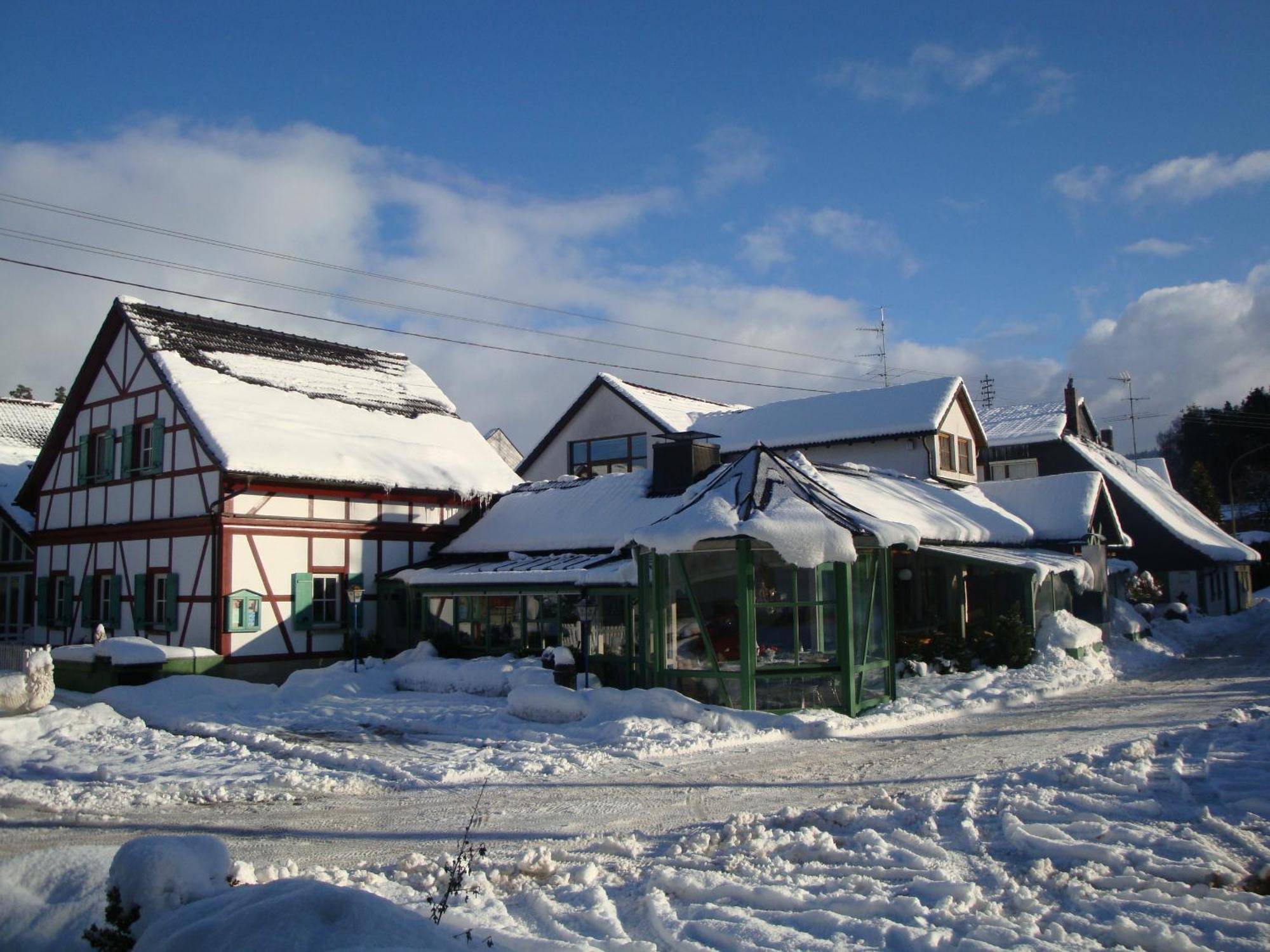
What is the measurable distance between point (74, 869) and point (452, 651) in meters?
14.5

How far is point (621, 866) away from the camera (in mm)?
7645

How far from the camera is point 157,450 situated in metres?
22.0

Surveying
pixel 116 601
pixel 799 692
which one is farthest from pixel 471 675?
pixel 116 601

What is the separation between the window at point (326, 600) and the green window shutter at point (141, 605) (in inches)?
141

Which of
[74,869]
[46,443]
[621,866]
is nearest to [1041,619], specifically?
[621,866]

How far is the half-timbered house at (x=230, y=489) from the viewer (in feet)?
67.4

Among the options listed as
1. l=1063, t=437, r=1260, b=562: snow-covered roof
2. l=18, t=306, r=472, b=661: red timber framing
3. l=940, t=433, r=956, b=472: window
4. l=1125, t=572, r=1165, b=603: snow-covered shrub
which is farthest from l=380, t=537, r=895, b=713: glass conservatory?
l=1063, t=437, r=1260, b=562: snow-covered roof

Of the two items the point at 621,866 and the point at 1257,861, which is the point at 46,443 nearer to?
the point at 621,866

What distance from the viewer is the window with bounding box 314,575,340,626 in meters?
21.6

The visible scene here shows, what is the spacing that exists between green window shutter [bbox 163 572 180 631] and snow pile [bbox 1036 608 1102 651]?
17.4 meters

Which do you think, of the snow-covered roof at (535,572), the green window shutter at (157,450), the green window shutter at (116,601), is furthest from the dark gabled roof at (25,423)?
the snow-covered roof at (535,572)

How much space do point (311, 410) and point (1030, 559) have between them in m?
16.0

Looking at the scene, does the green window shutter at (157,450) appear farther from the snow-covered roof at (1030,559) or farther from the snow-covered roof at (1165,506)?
the snow-covered roof at (1165,506)

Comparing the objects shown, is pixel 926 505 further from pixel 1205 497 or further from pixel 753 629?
pixel 1205 497
